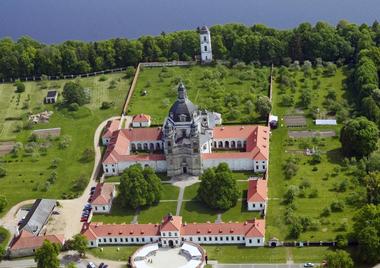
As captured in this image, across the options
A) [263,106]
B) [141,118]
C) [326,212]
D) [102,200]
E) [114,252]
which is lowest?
[114,252]

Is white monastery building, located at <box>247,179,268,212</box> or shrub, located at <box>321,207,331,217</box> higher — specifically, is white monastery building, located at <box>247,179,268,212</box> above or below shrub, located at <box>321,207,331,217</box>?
above

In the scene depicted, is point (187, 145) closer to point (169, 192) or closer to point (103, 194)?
point (169, 192)

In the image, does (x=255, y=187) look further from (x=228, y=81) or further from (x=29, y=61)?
(x=29, y=61)

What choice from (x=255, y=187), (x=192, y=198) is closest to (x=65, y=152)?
(x=192, y=198)

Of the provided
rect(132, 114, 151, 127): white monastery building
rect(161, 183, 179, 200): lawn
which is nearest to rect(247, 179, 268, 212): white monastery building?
rect(161, 183, 179, 200): lawn

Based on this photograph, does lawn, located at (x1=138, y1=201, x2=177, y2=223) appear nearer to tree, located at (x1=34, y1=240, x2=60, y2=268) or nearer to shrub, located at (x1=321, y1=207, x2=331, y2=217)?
tree, located at (x1=34, y1=240, x2=60, y2=268)

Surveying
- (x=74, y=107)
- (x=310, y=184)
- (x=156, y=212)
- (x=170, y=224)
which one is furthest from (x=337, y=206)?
(x=74, y=107)
